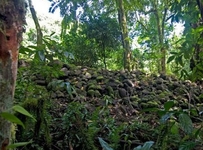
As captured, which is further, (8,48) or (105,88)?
(105,88)

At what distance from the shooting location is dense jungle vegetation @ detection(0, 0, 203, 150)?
163cm

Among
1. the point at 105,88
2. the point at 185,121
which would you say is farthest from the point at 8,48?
the point at 105,88

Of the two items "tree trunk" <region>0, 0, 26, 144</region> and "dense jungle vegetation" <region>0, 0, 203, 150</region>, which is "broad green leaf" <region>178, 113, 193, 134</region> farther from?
"tree trunk" <region>0, 0, 26, 144</region>

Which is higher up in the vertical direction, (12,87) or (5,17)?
Answer: (5,17)

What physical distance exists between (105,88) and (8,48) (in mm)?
3049

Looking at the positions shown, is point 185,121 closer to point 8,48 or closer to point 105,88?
point 8,48

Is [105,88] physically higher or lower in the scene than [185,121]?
higher

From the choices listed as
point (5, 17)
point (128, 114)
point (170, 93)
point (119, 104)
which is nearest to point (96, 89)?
point (119, 104)

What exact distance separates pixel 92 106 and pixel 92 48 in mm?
2146

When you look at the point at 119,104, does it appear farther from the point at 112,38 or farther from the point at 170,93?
the point at 112,38

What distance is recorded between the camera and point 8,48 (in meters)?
0.95

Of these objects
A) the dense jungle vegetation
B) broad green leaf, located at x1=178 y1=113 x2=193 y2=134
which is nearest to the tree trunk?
the dense jungle vegetation

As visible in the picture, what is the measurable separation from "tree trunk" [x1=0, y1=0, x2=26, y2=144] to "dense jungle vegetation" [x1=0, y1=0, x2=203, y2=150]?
0.08 meters

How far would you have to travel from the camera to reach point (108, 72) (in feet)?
15.1
